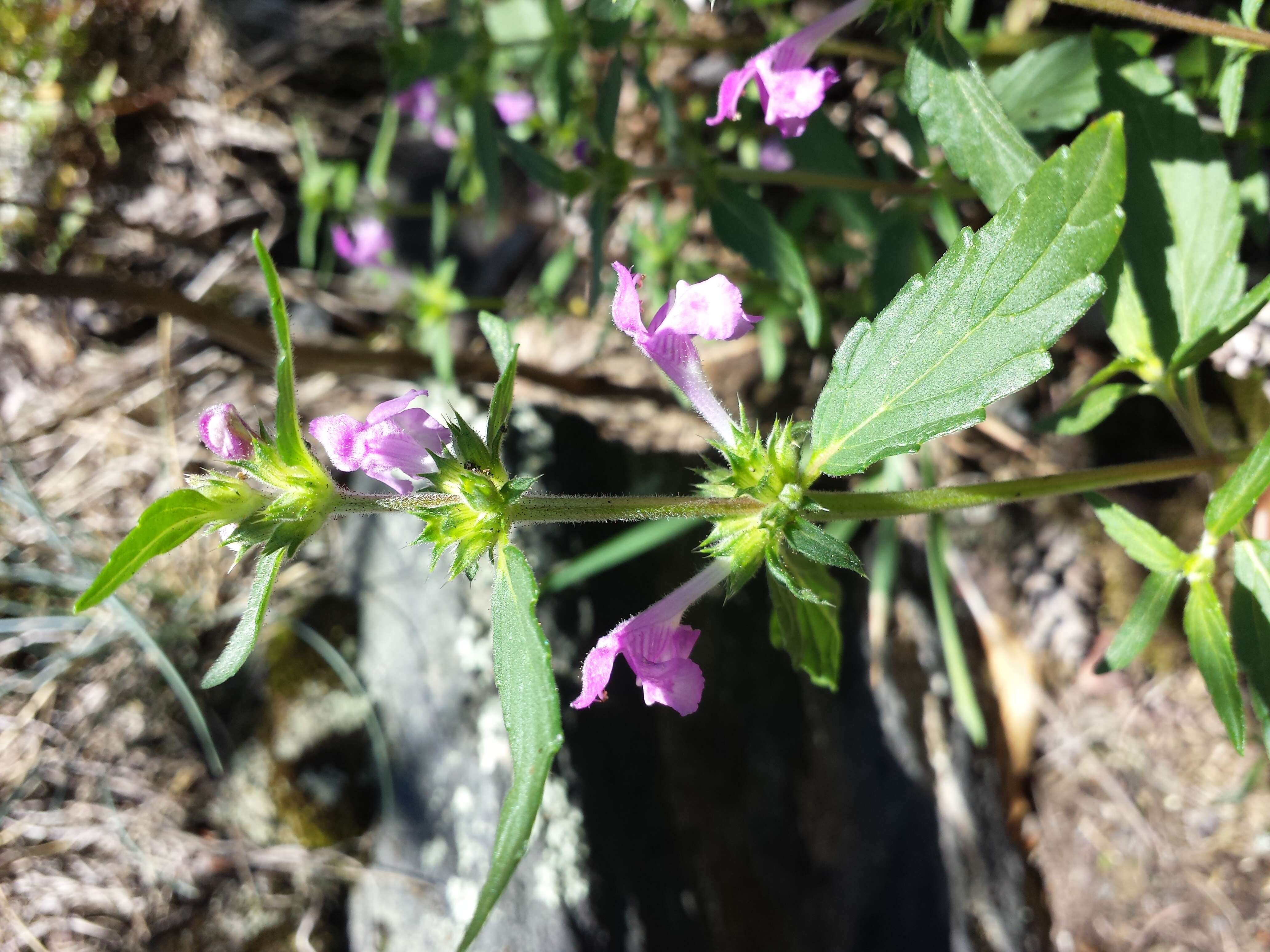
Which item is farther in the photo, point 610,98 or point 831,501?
point 610,98

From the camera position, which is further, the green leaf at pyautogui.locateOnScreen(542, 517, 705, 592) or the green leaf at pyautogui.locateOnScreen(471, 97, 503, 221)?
the green leaf at pyautogui.locateOnScreen(471, 97, 503, 221)

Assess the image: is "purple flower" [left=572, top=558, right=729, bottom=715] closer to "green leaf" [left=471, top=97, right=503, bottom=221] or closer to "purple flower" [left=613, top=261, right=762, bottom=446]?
"purple flower" [left=613, top=261, right=762, bottom=446]

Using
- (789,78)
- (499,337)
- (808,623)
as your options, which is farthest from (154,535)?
(789,78)

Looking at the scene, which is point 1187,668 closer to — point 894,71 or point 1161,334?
point 1161,334

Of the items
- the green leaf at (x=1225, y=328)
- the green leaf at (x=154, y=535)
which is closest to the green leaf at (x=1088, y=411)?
the green leaf at (x=1225, y=328)

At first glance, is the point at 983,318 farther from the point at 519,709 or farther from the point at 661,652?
the point at 519,709

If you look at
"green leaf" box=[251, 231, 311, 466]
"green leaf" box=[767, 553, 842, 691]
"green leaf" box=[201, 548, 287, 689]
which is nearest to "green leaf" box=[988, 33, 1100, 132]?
"green leaf" box=[767, 553, 842, 691]

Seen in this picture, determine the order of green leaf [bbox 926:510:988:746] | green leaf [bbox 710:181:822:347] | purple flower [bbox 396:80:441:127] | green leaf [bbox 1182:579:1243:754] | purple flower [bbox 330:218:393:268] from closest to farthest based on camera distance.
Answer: green leaf [bbox 1182:579:1243:754], green leaf [bbox 710:181:822:347], green leaf [bbox 926:510:988:746], purple flower [bbox 396:80:441:127], purple flower [bbox 330:218:393:268]

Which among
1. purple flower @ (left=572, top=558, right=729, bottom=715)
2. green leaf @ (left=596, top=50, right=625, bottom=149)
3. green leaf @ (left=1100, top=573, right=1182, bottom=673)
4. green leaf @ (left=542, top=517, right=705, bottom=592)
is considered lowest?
green leaf @ (left=1100, top=573, right=1182, bottom=673)
